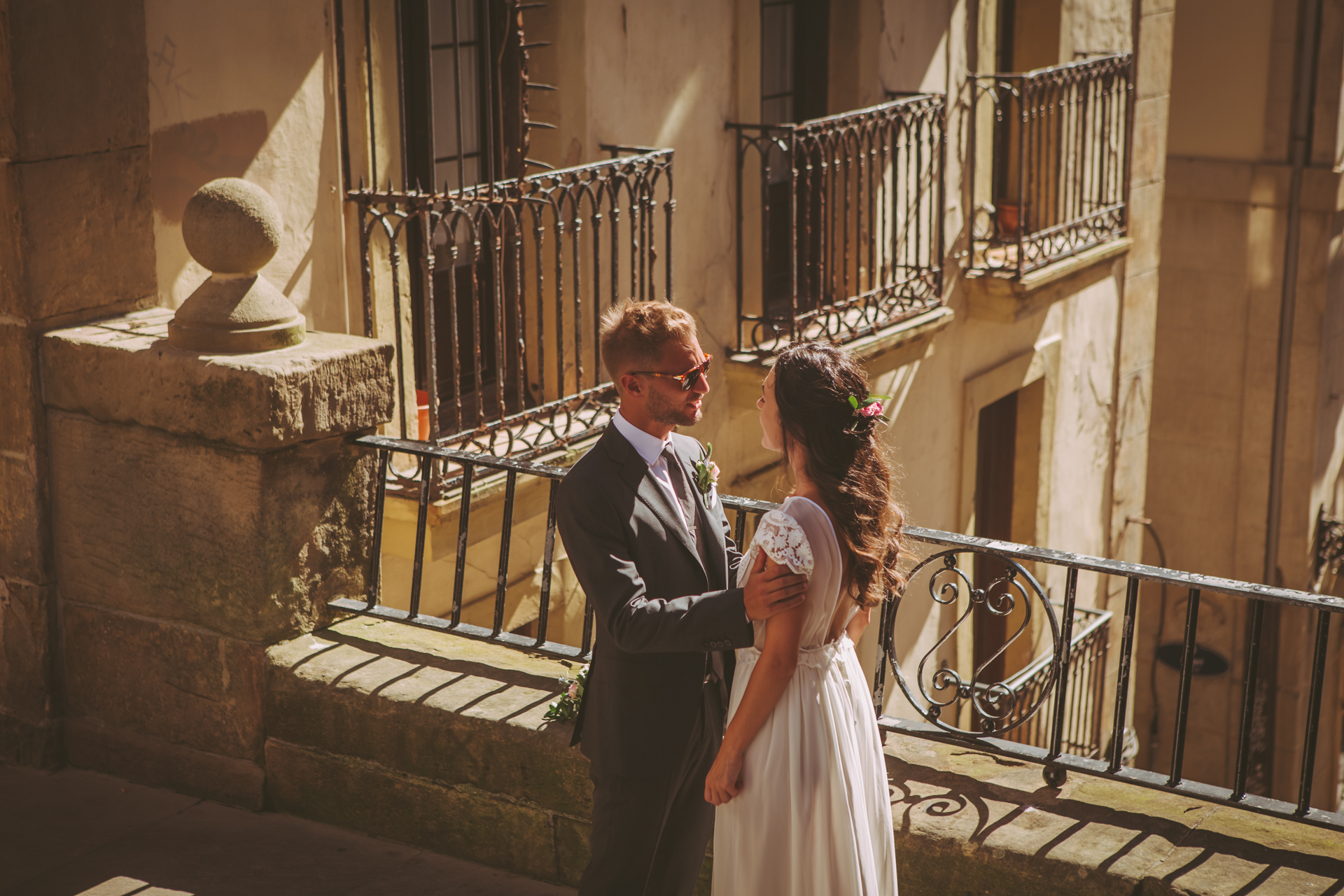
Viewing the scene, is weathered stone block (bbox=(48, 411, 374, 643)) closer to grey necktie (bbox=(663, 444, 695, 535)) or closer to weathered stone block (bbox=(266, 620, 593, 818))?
weathered stone block (bbox=(266, 620, 593, 818))

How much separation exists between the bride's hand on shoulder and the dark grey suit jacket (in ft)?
0.51

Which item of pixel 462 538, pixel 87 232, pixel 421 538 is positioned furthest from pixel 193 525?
pixel 87 232

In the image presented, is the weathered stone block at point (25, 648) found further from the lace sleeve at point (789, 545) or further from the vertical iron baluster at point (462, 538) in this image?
the lace sleeve at point (789, 545)

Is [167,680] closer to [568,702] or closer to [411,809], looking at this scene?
[411,809]

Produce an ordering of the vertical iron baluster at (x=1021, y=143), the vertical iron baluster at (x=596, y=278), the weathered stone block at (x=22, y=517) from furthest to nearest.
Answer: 1. the vertical iron baluster at (x=1021, y=143)
2. the vertical iron baluster at (x=596, y=278)
3. the weathered stone block at (x=22, y=517)

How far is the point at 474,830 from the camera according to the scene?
13.2 ft

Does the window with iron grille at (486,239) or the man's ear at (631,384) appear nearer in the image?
the man's ear at (631,384)

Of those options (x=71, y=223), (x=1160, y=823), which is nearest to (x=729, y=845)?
(x=1160, y=823)

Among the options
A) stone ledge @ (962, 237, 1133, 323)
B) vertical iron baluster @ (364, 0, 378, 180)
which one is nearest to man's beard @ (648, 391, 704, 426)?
Result: vertical iron baluster @ (364, 0, 378, 180)

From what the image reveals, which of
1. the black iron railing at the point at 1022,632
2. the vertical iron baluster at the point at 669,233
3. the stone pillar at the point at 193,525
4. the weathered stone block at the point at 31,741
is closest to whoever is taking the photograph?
the black iron railing at the point at 1022,632

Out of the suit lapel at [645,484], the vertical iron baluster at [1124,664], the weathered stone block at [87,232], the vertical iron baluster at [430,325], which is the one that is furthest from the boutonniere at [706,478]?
the vertical iron baluster at [430,325]

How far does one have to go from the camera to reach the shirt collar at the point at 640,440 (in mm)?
3133

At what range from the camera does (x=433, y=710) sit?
402 centimetres

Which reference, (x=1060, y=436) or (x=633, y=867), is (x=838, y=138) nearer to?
(x=1060, y=436)
